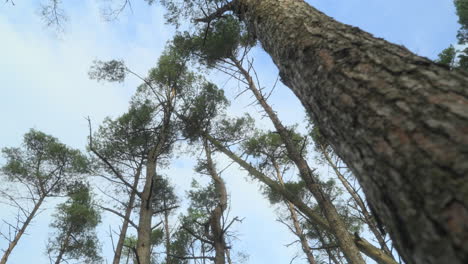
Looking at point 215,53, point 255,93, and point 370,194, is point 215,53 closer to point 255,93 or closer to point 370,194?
point 255,93

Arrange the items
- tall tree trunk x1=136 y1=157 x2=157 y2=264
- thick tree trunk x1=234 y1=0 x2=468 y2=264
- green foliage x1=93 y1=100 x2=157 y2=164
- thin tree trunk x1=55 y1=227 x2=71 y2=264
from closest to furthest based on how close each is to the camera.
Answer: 1. thick tree trunk x1=234 y1=0 x2=468 y2=264
2. tall tree trunk x1=136 y1=157 x2=157 y2=264
3. green foliage x1=93 y1=100 x2=157 y2=164
4. thin tree trunk x1=55 y1=227 x2=71 y2=264

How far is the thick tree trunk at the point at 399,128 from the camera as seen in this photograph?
0.58 m

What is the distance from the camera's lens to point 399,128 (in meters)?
0.73

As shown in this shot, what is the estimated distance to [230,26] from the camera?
8055 mm

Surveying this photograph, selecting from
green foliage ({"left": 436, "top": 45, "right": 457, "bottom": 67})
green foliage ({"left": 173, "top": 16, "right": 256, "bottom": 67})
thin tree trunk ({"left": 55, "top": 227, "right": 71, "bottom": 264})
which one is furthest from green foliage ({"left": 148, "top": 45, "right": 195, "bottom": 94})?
thin tree trunk ({"left": 55, "top": 227, "right": 71, "bottom": 264})

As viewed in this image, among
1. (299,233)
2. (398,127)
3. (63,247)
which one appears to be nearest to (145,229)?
(398,127)

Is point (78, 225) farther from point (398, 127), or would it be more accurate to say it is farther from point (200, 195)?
point (398, 127)

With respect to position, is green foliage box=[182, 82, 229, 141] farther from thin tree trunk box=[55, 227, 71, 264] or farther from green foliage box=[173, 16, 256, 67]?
thin tree trunk box=[55, 227, 71, 264]

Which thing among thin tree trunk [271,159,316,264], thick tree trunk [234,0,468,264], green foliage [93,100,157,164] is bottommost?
thick tree trunk [234,0,468,264]

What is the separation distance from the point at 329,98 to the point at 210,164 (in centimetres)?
Result: 819

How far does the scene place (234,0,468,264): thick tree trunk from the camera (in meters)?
0.58

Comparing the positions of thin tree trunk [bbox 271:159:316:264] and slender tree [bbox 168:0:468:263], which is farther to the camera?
thin tree trunk [bbox 271:159:316:264]

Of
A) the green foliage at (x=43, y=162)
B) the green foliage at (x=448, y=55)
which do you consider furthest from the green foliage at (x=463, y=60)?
the green foliage at (x=43, y=162)

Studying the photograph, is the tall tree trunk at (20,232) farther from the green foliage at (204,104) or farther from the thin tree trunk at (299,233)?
the thin tree trunk at (299,233)
